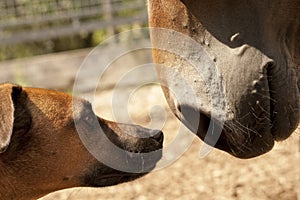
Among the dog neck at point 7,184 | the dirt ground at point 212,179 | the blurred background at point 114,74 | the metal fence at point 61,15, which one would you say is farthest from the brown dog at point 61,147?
the metal fence at point 61,15

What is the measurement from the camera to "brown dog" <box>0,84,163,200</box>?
12.3 ft

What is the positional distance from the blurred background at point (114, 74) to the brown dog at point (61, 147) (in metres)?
1.43

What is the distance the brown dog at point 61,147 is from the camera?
376 centimetres

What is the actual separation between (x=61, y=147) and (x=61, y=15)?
20.0ft

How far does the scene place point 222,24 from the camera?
3.14 m

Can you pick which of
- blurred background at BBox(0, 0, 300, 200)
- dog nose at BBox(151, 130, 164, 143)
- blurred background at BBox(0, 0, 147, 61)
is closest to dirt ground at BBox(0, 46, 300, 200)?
blurred background at BBox(0, 0, 300, 200)

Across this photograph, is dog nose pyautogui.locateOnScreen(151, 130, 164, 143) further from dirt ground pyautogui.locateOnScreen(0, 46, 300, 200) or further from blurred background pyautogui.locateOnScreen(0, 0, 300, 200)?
blurred background pyautogui.locateOnScreen(0, 0, 300, 200)

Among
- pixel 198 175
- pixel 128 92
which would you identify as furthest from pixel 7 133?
pixel 128 92

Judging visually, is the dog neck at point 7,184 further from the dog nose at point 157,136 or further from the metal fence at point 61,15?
the metal fence at point 61,15

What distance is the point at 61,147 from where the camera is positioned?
151 inches

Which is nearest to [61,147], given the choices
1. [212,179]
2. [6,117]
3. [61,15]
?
[6,117]

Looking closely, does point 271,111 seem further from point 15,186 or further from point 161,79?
point 15,186

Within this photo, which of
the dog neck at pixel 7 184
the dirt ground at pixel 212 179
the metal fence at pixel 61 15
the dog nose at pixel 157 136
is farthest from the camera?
the metal fence at pixel 61 15

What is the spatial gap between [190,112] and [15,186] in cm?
116
